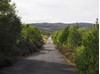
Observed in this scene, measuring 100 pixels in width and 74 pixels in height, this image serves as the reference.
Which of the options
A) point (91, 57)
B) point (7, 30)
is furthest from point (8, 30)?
point (91, 57)

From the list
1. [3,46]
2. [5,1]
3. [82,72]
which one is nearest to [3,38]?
[3,46]

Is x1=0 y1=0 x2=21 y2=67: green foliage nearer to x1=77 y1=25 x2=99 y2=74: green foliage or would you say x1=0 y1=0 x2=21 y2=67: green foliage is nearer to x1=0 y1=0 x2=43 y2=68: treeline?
x1=0 y1=0 x2=43 y2=68: treeline

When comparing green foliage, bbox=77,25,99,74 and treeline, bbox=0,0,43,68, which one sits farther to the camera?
treeline, bbox=0,0,43,68

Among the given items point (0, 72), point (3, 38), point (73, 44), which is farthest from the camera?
point (73, 44)

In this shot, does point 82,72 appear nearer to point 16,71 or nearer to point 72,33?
point 16,71

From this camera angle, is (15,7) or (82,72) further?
(15,7)

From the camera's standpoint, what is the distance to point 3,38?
38969 millimetres

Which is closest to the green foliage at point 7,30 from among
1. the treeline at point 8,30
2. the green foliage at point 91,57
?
the treeline at point 8,30

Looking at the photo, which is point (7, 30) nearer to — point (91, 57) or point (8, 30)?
point (8, 30)

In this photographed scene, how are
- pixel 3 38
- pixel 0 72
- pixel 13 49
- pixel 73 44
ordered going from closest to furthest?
pixel 0 72 < pixel 3 38 < pixel 13 49 < pixel 73 44

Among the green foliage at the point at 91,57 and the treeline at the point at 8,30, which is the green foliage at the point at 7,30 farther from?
the green foliage at the point at 91,57

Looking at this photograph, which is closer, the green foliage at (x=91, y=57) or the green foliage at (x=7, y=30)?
the green foliage at (x=91, y=57)

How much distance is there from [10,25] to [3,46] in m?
2.61

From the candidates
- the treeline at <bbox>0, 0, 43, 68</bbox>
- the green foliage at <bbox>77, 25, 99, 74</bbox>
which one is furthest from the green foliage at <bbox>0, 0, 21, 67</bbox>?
the green foliage at <bbox>77, 25, 99, 74</bbox>
